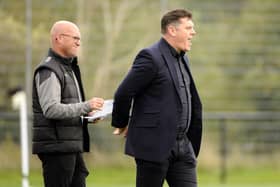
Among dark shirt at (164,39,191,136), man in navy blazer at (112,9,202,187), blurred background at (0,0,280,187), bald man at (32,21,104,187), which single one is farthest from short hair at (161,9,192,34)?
blurred background at (0,0,280,187)

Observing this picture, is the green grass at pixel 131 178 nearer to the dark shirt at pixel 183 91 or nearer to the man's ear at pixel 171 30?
the dark shirt at pixel 183 91

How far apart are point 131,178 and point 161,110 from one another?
857cm

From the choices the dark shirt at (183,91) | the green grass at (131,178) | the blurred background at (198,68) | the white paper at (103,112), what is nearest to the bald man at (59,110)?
the white paper at (103,112)

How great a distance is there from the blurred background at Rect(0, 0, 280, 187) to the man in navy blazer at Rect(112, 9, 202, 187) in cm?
771

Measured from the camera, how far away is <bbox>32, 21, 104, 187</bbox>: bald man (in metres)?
7.38

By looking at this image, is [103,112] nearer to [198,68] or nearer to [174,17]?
[174,17]

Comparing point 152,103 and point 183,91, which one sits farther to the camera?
point 183,91

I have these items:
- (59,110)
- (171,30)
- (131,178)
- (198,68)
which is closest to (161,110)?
(171,30)

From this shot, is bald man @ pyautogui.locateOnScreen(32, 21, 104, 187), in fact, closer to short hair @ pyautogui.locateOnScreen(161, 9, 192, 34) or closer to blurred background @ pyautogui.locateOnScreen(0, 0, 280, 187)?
short hair @ pyautogui.locateOnScreen(161, 9, 192, 34)

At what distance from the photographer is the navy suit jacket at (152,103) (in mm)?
7117

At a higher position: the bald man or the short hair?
the short hair

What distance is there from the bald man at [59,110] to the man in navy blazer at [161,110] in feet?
1.23

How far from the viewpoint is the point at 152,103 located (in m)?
7.14

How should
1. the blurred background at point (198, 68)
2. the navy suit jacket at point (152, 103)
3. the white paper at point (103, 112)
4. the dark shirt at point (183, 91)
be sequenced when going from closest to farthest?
the navy suit jacket at point (152, 103)
the dark shirt at point (183, 91)
the white paper at point (103, 112)
the blurred background at point (198, 68)
